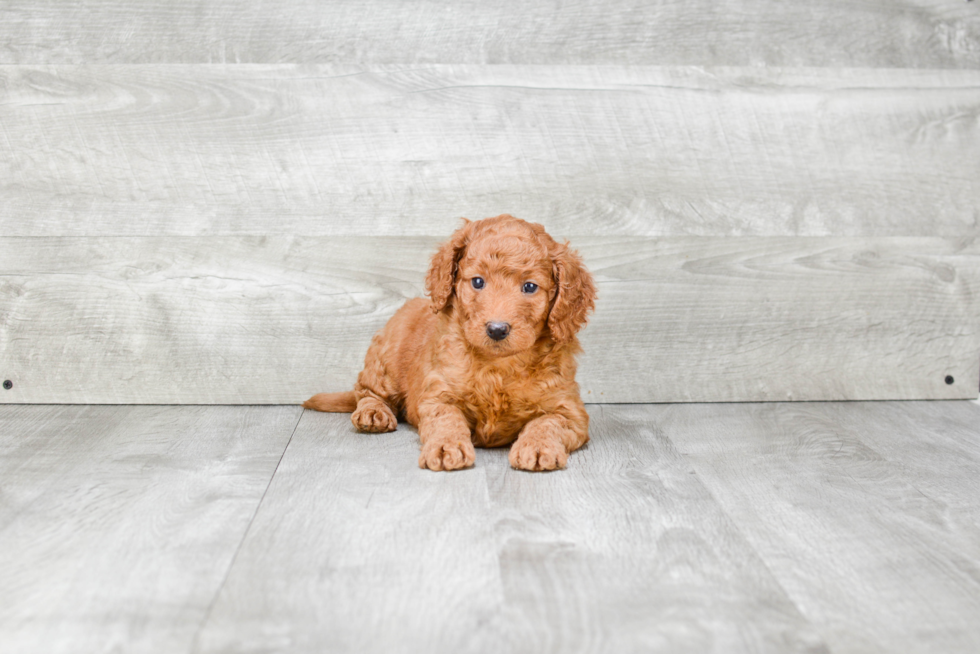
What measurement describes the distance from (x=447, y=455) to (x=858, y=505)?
3.18 feet

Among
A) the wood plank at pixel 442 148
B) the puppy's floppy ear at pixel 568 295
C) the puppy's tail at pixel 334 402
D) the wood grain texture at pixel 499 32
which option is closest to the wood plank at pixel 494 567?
the puppy's floppy ear at pixel 568 295

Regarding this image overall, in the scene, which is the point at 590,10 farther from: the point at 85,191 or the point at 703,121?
the point at 85,191

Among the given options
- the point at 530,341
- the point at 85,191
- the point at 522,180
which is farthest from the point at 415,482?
the point at 85,191

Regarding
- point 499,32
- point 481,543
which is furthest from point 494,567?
point 499,32

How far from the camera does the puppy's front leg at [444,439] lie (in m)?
2.17

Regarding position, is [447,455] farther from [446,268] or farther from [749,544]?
[749,544]

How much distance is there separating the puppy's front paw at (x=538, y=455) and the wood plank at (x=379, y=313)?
0.83 meters

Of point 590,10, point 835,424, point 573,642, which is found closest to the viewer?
point 573,642

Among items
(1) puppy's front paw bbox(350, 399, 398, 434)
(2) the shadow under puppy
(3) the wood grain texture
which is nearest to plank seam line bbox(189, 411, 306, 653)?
(1) puppy's front paw bbox(350, 399, 398, 434)

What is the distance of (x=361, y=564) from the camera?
1.63 meters

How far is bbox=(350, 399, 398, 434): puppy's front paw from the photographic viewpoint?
8.27 ft

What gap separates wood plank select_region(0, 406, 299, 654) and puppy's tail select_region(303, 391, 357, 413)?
11cm

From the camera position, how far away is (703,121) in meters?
2.97

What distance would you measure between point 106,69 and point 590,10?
1613mm
